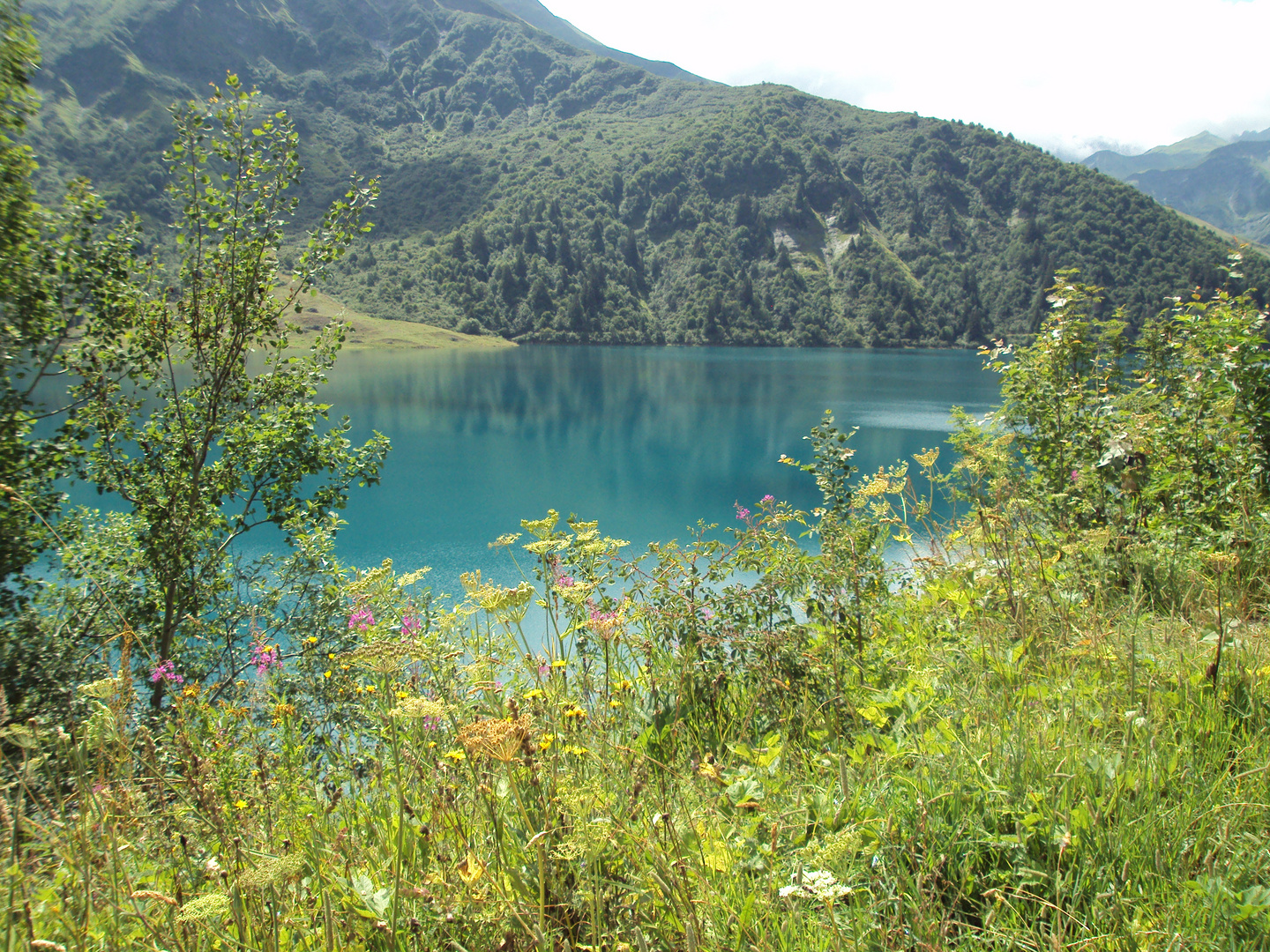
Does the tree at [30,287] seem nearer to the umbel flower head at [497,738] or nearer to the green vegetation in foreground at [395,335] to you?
the umbel flower head at [497,738]

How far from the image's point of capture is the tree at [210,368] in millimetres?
5910

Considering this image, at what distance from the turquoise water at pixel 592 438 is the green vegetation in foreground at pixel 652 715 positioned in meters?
11.9

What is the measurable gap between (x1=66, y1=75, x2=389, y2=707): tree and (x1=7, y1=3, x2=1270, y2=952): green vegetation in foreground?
0.17 ft

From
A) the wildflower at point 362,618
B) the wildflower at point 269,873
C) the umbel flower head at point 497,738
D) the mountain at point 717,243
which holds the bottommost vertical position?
the wildflower at point 362,618

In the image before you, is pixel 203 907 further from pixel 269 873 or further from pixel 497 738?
pixel 497 738

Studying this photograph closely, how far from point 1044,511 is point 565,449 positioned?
116ft

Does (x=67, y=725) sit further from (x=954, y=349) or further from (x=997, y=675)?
(x=954, y=349)

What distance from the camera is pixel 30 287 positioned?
5.38 metres

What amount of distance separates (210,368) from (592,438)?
37260 millimetres

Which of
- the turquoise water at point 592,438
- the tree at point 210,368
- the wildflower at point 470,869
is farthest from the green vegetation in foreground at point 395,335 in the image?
the wildflower at point 470,869

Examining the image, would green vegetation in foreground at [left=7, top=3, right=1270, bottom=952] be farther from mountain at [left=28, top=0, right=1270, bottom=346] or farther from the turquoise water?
mountain at [left=28, top=0, right=1270, bottom=346]

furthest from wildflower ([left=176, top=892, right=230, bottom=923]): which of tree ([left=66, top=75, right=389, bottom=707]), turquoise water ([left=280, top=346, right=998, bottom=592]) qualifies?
turquoise water ([left=280, top=346, right=998, bottom=592])

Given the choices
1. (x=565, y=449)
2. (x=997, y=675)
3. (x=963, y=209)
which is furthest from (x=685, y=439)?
(x=963, y=209)

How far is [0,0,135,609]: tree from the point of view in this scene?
498 centimetres
